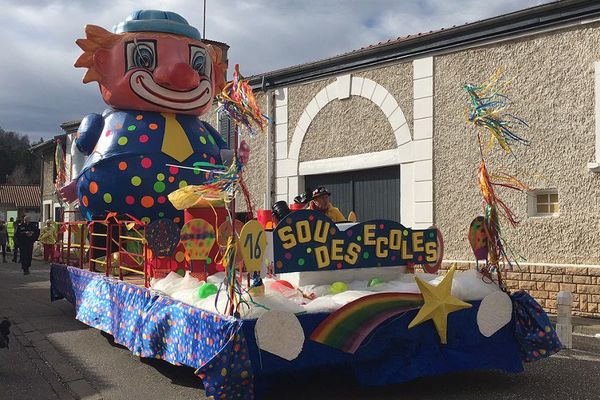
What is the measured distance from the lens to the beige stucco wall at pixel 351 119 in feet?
36.0

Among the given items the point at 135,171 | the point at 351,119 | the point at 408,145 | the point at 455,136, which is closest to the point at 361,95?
the point at 351,119

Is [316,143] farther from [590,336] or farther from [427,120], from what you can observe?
[590,336]

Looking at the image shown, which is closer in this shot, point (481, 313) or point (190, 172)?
point (481, 313)

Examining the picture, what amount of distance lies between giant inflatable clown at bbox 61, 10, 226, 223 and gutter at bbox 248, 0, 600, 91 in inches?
163

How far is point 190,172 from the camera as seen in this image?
760 centimetres

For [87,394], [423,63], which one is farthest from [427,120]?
[87,394]

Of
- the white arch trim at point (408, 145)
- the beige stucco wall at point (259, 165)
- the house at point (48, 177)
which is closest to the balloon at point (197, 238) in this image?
the white arch trim at point (408, 145)

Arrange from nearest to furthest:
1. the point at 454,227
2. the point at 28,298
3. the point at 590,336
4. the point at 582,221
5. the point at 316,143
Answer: the point at 590,336 → the point at 582,221 → the point at 454,227 → the point at 28,298 → the point at 316,143

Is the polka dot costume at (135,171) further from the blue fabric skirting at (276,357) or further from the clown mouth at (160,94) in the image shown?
the blue fabric skirting at (276,357)

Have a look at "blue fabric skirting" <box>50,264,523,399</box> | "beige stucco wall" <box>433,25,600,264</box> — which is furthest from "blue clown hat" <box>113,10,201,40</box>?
"beige stucco wall" <box>433,25,600,264</box>

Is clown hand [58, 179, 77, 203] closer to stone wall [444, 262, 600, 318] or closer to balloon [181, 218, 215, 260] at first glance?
balloon [181, 218, 215, 260]

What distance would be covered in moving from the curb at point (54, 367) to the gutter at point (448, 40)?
22.7ft

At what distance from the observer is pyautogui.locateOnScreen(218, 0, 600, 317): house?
8797 millimetres

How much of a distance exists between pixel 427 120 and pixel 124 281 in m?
5.98
